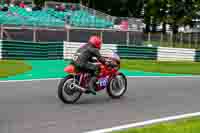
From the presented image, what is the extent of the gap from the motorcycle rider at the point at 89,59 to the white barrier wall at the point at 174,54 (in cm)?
1937

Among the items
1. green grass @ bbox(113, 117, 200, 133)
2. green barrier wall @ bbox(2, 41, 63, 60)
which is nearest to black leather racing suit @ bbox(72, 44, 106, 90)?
green grass @ bbox(113, 117, 200, 133)

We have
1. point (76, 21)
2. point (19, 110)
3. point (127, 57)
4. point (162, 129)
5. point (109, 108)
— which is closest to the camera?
point (162, 129)

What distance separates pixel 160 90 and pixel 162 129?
6221mm

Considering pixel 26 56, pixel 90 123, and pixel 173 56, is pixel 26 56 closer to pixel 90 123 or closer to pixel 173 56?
pixel 173 56

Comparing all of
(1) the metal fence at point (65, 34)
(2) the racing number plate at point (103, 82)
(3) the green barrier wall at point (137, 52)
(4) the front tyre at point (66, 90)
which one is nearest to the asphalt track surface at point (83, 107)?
(4) the front tyre at point (66, 90)

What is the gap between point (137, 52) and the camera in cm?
3019

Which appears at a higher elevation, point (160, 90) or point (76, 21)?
point (76, 21)

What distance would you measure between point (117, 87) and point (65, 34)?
22270mm

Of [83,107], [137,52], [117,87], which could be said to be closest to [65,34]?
[137,52]

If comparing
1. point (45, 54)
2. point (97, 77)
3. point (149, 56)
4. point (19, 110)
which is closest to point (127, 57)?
point (149, 56)

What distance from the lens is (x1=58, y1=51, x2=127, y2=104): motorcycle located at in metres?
11.1

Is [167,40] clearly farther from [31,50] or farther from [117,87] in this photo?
→ [117,87]

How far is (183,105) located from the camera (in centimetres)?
1141

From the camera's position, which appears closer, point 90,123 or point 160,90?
point 90,123
